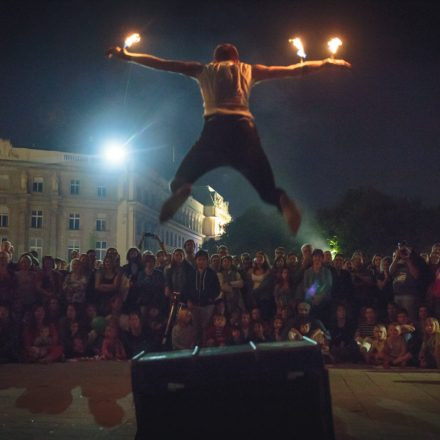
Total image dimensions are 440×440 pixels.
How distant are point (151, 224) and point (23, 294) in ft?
165

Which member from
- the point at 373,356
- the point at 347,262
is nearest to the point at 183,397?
the point at 373,356

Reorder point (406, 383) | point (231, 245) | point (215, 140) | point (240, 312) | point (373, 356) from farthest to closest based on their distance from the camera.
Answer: point (231, 245) → point (240, 312) → point (373, 356) → point (406, 383) → point (215, 140)

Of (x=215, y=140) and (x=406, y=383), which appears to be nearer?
(x=215, y=140)

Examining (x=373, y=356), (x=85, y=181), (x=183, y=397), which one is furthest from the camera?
(x=85, y=181)

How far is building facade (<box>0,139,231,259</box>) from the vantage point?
49.5 metres

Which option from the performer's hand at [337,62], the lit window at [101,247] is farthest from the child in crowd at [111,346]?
the lit window at [101,247]

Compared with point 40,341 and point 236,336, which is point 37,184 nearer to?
point 40,341

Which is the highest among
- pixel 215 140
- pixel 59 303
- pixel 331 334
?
pixel 215 140

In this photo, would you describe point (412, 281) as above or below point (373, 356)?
above

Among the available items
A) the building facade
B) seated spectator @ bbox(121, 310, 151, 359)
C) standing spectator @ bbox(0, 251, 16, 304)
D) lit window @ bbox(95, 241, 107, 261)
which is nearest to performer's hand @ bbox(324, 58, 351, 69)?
seated spectator @ bbox(121, 310, 151, 359)

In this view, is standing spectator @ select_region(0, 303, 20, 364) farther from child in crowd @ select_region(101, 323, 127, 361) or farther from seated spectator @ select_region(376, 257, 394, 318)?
seated spectator @ select_region(376, 257, 394, 318)

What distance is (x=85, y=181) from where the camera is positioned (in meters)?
53.0

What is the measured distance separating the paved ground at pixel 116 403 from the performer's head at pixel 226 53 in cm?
357

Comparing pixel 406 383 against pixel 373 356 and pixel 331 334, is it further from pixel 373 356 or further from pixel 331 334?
pixel 331 334
